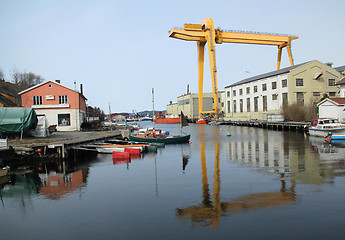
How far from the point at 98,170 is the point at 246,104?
6461 cm

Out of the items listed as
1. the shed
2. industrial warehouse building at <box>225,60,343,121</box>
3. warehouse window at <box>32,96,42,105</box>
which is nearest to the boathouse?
warehouse window at <box>32,96,42,105</box>

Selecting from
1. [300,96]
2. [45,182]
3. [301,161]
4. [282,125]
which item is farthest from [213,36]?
[45,182]

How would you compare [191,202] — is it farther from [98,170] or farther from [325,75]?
[325,75]

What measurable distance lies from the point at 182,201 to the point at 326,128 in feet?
94.6

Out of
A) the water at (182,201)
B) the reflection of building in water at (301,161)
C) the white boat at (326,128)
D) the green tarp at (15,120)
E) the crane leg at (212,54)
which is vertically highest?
the crane leg at (212,54)

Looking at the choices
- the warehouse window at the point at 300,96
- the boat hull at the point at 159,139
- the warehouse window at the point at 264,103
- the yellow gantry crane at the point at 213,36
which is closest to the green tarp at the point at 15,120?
the boat hull at the point at 159,139

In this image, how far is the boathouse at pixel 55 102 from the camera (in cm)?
4453

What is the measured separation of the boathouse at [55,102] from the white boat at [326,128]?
3331 cm

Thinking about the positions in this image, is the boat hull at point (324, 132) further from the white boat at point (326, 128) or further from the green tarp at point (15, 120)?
the green tarp at point (15, 120)

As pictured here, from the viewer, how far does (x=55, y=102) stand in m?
45.0

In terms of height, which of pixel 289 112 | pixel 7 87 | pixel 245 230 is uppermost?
pixel 7 87

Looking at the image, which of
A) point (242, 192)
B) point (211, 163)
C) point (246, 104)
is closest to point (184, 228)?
point (242, 192)

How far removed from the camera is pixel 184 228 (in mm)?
10281

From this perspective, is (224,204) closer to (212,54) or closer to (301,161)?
(301,161)
